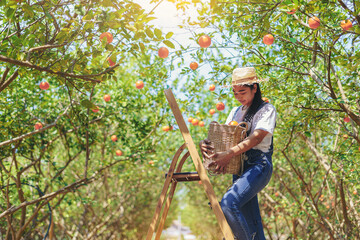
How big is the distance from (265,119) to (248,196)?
0.53 m

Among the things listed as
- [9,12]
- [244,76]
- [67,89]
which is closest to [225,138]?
[244,76]

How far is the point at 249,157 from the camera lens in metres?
2.35

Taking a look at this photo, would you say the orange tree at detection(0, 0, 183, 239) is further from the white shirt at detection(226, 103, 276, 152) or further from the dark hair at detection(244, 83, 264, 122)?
the white shirt at detection(226, 103, 276, 152)

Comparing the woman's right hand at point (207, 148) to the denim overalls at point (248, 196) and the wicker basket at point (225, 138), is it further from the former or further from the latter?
the denim overalls at point (248, 196)

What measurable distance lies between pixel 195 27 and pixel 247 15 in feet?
2.34

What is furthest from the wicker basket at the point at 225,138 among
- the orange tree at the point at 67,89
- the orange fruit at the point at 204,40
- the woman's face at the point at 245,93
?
the orange fruit at the point at 204,40

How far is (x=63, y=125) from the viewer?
16.9 feet

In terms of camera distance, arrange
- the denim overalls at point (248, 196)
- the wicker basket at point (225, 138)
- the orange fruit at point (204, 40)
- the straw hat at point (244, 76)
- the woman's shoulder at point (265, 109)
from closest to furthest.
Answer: the denim overalls at point (248, 196)
the wicker basket at point (225, 138)
the woman's shoulder at point (265, 109)
the straw hat at point (244, 76)
the orange fruit at point (204, 40)

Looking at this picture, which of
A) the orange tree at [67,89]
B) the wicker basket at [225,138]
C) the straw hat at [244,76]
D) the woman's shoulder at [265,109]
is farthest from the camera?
the orange tree at [67,89]

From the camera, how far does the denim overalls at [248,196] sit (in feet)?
6.90

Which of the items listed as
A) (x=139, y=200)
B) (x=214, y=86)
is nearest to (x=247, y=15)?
(x=214, y=86)

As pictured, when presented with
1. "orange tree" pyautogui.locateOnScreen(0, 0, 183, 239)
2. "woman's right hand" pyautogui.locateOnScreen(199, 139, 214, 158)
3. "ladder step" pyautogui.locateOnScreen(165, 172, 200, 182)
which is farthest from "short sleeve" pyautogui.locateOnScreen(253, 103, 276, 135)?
"orange tree" pyautogui.locateOnScreen(0, 0, 183, 239)

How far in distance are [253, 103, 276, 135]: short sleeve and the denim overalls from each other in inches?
7.2

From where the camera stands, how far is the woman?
6.96 feet
